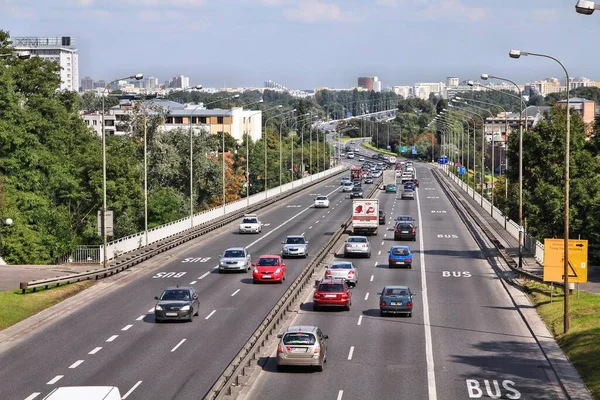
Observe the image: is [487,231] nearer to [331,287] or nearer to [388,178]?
[331,287]

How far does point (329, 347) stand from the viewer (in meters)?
35.8

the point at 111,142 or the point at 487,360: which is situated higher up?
the point at 111,142

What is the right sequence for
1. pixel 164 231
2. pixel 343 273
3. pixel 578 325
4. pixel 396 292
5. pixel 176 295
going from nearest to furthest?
pixel 578 325 < pixel 176 295 < pixel 396 292 < pixel 343 273 < pixel 164 231

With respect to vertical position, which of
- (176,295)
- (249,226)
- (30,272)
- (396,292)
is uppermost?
(176,295)

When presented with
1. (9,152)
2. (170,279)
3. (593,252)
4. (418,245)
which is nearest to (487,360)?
(170,279)

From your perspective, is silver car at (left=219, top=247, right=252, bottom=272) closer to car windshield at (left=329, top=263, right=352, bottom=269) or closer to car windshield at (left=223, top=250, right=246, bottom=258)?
car windshield at (left=223, top=250, right=246, bottom=258)

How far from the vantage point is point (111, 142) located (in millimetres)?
99312

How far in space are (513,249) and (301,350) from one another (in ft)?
127

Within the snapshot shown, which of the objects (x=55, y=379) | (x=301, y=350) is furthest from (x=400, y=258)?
(x=55, y=379)

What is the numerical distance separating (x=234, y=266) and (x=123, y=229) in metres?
37.3

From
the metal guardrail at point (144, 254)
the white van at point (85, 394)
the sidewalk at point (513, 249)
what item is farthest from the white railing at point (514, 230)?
the white van at point (85, 394)

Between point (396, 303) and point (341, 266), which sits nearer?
point (396, 303)

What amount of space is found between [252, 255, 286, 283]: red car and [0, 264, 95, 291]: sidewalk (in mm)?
10065

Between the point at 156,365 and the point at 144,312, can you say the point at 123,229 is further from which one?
the point at 156,365
